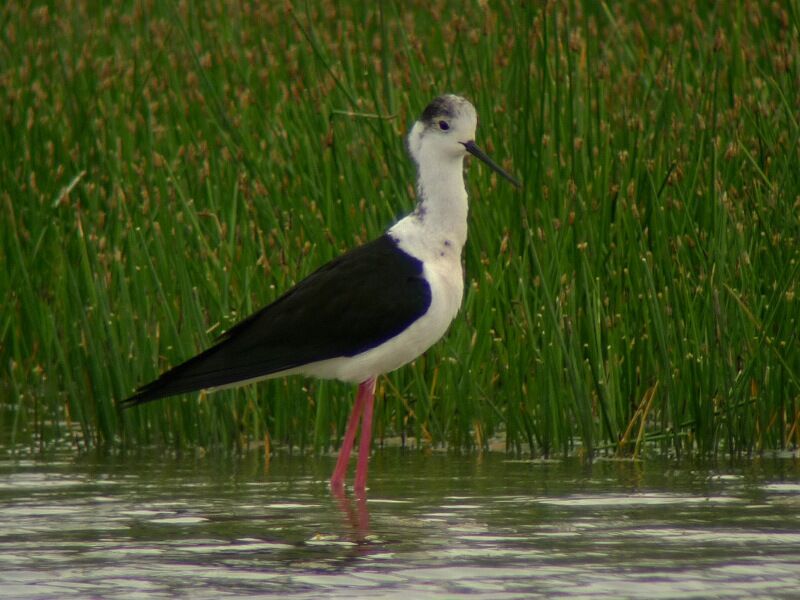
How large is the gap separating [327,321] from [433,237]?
55 centimetres

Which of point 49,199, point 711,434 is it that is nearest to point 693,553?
point 711,434

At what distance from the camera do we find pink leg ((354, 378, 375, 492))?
6716 mm

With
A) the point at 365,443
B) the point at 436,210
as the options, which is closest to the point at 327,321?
the point at 365,443

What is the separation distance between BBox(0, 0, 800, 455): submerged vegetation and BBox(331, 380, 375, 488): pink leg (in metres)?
0.43

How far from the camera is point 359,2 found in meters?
13.1

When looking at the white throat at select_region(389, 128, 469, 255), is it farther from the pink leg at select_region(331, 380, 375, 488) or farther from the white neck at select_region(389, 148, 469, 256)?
the pink leg at select_region(331, 380, 375, 488)

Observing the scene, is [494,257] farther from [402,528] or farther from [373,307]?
[402,528]

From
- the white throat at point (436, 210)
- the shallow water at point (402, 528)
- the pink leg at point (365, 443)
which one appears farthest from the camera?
the white throat at point (436, 210)

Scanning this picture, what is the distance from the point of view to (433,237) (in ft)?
22.7

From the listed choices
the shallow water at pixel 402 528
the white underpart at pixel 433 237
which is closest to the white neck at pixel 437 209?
the white underpart at pixel 433 237

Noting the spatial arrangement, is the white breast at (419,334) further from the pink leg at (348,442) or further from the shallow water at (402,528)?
the shallow water at (402,528)

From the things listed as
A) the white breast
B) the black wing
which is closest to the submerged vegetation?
the white breast

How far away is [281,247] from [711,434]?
2.24 metres

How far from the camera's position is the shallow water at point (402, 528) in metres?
4.95
